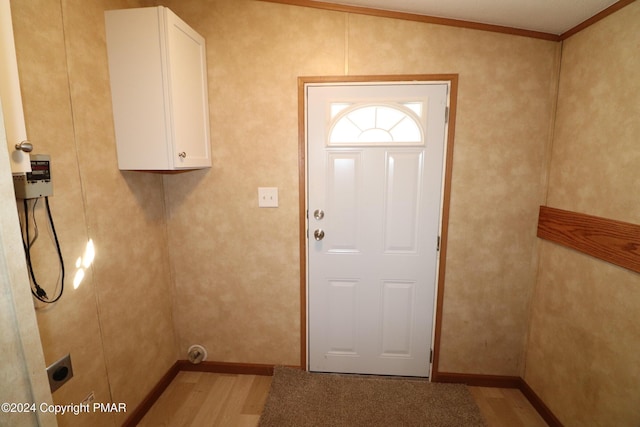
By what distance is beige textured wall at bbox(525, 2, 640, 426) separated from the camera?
1314 mm

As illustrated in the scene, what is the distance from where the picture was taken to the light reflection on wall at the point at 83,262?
1367mm

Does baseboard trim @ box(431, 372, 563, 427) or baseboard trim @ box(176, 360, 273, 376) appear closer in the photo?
baseboard trim @ box(431, 372, 563, 427)

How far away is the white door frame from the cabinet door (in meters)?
0.62

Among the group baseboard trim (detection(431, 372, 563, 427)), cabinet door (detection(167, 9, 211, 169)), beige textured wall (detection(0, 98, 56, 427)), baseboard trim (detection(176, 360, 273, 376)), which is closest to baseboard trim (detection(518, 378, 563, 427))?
baseboard trim (detection(431, 372, 563, 427))

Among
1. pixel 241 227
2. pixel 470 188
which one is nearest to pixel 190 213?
pixel 241 227

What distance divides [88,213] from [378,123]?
5.64 ft

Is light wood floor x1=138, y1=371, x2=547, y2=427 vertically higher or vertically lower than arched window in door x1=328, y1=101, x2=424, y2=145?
lower

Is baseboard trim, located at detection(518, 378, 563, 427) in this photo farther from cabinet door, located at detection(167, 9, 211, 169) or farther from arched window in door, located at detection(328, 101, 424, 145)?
cabinet door, located at detection(167, 9, 211, 169)

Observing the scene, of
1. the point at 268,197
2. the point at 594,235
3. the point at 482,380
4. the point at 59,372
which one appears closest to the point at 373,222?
the point at 268,197

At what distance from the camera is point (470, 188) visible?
1.88 meters

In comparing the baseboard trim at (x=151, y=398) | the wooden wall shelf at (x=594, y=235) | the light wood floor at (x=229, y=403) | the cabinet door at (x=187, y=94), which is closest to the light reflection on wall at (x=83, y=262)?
the cabinet door at (x=187, y=94)

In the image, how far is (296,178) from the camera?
1.95m

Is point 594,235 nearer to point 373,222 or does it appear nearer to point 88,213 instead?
point 373,222

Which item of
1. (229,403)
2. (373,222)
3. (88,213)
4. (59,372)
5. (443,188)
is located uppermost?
(443,188)
